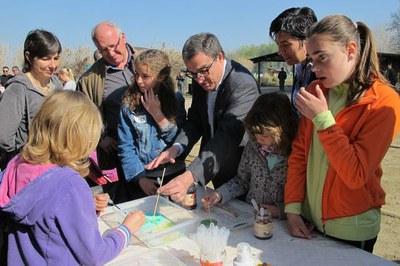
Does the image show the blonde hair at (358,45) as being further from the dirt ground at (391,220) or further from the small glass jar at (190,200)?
the dirt ground at (391,220)

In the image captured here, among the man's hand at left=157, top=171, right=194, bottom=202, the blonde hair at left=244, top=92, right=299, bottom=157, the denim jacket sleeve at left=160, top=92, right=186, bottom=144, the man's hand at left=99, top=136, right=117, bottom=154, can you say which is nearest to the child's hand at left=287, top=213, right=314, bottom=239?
the blonde hair at left=244, top=92, right=299, bottom=157

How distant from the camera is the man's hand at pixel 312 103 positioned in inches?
55.2

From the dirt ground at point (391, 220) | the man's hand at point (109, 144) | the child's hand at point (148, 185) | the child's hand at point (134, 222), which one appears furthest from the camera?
the dirt ground at point (391, 220)

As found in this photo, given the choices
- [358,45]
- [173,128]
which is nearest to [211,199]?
[173,128]

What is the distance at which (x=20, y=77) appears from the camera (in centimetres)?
255

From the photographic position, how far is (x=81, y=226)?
116cm

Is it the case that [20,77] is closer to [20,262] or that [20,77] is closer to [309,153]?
[20,262]

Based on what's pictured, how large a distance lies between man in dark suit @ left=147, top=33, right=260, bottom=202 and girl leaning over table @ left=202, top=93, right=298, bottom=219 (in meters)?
0.12

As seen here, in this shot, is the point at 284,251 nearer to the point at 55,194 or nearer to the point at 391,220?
the point at 55,194

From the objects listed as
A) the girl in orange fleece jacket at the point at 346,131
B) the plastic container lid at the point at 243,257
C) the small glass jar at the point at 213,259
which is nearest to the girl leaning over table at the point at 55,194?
the small glass jar at the point at 213,259

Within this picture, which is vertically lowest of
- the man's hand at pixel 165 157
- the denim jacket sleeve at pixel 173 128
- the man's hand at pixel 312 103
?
the man's hand at pixel 165 157

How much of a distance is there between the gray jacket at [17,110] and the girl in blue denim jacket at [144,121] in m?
0.65

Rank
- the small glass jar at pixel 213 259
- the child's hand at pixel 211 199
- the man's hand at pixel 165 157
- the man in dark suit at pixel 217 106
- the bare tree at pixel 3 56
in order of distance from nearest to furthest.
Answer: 1. the small glass jar at pixel 213 259
2. the child's hand at pixel 211 199
3. the man in dark suit at pixel 217 106
4. the man's hand at pixel 165 157
5. the bare tree at pixel 3 56

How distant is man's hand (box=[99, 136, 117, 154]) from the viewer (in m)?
2.71
